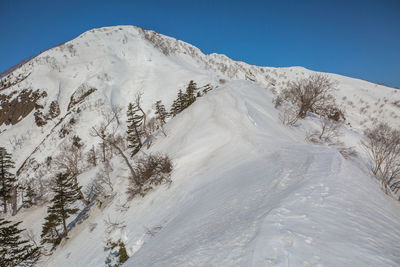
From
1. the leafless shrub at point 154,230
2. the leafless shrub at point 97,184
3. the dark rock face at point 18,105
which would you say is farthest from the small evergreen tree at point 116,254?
the dark rock face at point 18,105

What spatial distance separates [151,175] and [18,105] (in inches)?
3959

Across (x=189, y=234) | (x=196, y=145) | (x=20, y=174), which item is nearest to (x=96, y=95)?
(x=20, y=174)

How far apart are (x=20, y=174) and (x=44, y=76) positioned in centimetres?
5161

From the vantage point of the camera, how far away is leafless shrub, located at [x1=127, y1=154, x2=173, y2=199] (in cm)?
1321

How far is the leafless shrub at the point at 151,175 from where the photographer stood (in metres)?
13.2

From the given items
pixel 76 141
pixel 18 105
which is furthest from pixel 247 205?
pixel 18 105

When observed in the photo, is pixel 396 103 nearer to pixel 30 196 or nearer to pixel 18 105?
pixel 30 196

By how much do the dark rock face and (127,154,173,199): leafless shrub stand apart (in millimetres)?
86489

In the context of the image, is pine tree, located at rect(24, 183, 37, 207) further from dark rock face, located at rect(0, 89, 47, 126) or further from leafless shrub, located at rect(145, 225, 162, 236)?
dark rock face, located at rect(0, 89, 47, 126)

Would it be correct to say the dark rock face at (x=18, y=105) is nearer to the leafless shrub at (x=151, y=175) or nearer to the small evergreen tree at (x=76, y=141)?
the small evergreen tree at (x=76, y=141)

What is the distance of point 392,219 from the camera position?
4074 millimetres

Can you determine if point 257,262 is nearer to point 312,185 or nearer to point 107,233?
point 312,185

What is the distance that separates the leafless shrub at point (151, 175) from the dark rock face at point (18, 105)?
86.5 meters

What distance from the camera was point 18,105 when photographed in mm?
76438
